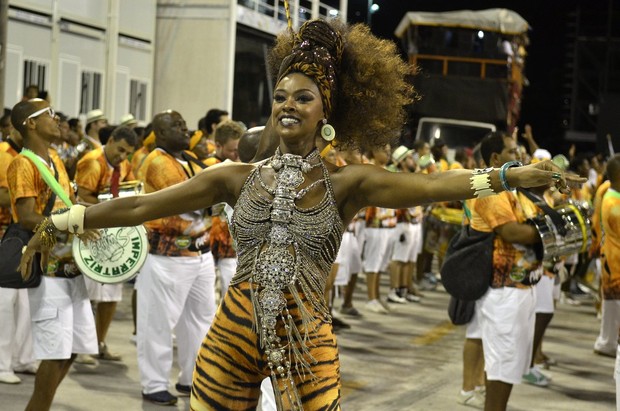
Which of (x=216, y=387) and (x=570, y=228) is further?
(x=570, y=228)

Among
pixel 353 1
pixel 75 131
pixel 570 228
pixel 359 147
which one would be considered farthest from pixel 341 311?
pixel 353 1

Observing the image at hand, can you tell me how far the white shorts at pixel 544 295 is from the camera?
30.7 feet

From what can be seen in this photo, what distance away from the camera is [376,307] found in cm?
1392

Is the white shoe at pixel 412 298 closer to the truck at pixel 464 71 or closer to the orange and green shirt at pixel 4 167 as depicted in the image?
the orange and green shirt at pixel 4 167

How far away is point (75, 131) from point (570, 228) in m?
8.32

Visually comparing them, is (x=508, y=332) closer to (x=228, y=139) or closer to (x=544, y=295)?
(x=544, y=295)

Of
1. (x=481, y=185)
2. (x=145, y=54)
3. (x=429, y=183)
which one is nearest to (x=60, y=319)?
(x=429, y=183)

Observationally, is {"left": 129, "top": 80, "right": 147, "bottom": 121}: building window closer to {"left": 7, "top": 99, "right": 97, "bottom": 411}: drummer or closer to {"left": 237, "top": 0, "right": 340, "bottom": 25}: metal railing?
{"left": 237, "top": 0, "right": 340, "bottom": 25}: metal railing

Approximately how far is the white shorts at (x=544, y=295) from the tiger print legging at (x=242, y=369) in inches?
216

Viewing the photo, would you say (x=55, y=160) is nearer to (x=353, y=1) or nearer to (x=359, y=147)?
(x=359, y=147)

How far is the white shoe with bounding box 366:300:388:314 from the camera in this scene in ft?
45.6

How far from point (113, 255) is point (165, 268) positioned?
107cm

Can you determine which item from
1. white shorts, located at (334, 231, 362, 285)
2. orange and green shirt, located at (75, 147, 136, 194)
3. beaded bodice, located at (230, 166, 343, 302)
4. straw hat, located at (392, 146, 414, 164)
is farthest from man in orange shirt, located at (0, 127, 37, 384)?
straw hat, located at (392, 146, 414, 164)

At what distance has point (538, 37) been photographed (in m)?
45.8
